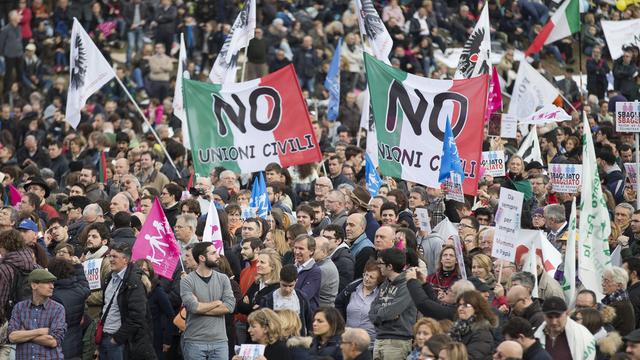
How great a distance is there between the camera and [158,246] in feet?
44.7

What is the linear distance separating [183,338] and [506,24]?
2281 cm

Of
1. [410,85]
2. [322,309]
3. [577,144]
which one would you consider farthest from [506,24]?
[322,309]

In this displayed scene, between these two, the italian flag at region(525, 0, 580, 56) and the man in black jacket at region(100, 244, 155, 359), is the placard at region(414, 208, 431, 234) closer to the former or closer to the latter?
the man in black jacket at region(100, 244, 155, 359)

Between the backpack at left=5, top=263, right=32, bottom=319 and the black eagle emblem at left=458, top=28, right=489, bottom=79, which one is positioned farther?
the black eagle emblem at left=458, top=28, right=489, bottom=79

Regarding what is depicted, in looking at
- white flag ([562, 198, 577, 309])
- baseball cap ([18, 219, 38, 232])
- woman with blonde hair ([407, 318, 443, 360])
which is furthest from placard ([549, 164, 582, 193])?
baseball cap ([18, 219, 38, 232])

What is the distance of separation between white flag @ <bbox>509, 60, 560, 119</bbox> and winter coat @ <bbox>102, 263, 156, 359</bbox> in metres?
10.2

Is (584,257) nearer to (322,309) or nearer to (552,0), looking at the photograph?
(322,309)

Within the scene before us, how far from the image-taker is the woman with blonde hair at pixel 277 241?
14.3 metres

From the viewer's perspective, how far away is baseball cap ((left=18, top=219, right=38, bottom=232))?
46.7ft

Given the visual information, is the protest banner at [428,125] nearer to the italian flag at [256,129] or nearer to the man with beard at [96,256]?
the italian flag at [256,129]

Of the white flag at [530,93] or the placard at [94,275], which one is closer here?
the placard at [94,275]

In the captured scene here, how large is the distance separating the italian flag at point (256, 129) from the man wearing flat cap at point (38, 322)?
466 centimetres

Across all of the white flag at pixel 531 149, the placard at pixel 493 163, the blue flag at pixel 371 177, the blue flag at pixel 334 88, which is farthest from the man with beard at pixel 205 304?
the blue flag at pixel 334 88

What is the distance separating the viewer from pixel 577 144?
19859 millimetres
